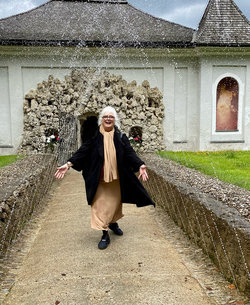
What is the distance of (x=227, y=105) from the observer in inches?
553

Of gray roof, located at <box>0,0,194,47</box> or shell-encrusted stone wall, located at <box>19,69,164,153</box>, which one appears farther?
shell-encrusted stone wall, located at <box>19,69,164,153</box>

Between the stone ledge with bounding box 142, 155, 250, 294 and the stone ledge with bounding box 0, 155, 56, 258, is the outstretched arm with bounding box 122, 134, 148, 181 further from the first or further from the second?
the stone ledge with bounding box 0, 155, 56, 258

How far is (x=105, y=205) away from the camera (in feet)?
14.3

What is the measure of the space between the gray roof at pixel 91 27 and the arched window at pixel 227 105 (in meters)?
2.59

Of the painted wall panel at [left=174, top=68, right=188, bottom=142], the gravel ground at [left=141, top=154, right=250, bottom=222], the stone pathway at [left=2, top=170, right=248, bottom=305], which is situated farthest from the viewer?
the painted wall panel at [left=174, top=68, right=188, bottom=142]

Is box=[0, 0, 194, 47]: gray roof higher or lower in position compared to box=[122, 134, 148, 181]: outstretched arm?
higher

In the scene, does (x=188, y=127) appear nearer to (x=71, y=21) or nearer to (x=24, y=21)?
(x=71, y=21)

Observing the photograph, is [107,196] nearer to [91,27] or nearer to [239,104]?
[239,104]

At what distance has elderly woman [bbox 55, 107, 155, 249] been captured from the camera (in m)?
4.27

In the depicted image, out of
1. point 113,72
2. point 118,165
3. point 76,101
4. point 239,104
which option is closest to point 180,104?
point 239,104

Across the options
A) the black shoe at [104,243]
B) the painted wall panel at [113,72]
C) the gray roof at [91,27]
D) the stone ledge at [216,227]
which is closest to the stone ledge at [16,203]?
the black shoe at [104,243]

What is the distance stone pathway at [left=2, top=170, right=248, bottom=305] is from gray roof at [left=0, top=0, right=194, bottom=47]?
943cm

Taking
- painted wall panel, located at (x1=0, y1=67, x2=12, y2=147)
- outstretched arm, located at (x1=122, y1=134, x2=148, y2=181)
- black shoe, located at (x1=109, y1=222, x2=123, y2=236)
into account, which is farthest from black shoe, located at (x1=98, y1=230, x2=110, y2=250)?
painted wall panel, located at (x1=0, y1=67, x2=12, y2=147)

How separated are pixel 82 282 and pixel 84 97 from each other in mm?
10716
